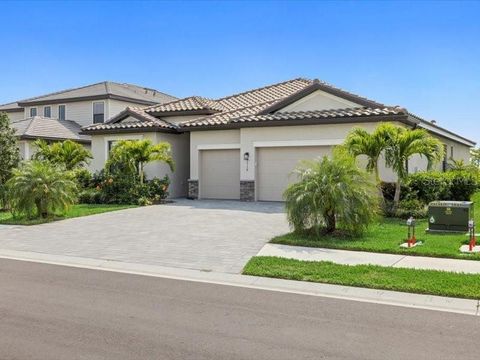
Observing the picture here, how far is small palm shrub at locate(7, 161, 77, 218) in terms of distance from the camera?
1628 cm

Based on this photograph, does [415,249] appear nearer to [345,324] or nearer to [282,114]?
[345,324]

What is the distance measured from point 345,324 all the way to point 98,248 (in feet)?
23.7

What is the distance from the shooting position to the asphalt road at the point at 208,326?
528 cm

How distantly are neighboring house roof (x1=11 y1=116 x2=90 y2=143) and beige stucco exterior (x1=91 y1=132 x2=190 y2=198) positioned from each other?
243 inches

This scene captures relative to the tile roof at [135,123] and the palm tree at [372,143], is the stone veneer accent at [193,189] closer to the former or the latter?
the tile roof at [135,123]

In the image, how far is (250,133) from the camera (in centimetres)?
2191

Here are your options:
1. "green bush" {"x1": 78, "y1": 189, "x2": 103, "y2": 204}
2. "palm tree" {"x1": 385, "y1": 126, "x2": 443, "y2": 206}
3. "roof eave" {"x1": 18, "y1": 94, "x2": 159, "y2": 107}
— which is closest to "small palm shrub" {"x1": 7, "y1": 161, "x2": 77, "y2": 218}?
"green bush" {"x1": 78, "y1": 189, "x2": 103, "y2": 204}

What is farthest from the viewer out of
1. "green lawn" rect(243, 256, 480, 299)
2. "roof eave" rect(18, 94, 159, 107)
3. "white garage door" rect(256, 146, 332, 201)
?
"roof eave" rect(18, 94, 159, 107)

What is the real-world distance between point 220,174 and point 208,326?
1757 centimetres

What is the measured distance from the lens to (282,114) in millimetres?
21531

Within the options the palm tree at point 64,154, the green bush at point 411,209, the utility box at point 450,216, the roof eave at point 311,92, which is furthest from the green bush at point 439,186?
the palm tree at point 64,154

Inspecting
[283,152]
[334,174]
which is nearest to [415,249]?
[334,174]

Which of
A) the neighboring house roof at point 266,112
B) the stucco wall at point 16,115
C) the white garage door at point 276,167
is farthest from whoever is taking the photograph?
the stucco wall at point 16,115

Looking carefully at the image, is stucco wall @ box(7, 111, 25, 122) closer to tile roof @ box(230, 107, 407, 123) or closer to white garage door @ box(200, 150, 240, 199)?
white garage door @ box(200, 150, 240, 199)
